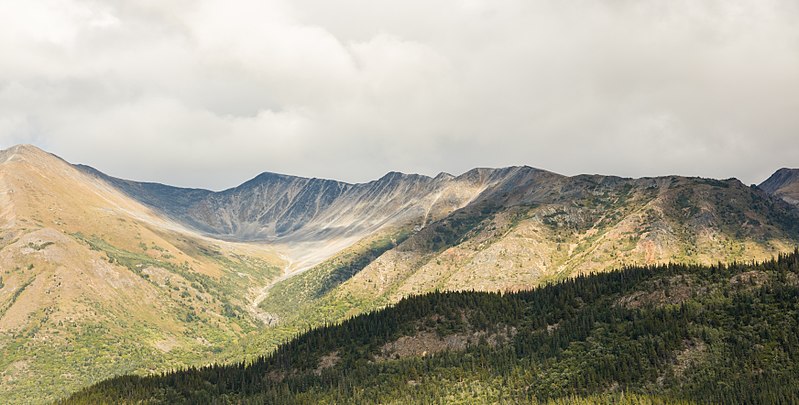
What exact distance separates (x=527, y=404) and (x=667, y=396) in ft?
137

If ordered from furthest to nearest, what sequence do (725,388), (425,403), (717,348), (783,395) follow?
(425,403), (717,348), (725,388), (783,395)

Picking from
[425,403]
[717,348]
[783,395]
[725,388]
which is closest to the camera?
[783,395]

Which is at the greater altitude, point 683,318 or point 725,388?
point 683,318

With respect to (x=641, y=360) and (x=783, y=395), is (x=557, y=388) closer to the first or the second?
(x=641, y=360)

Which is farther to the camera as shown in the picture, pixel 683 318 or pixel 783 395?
pixel 683 318

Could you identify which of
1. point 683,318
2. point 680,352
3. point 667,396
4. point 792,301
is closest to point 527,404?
point 667,396

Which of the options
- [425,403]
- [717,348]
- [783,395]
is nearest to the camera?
[783,395]

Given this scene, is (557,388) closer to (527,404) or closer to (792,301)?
(527,404)

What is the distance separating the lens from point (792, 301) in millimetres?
183875

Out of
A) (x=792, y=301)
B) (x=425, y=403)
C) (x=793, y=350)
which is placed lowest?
(x=425, y=403)

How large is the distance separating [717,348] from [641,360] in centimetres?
2338

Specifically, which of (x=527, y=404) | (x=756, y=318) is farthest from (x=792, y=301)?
(x=527, y=404)

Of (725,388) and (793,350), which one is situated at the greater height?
(793,350)

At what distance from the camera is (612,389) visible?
177875 millimetres
